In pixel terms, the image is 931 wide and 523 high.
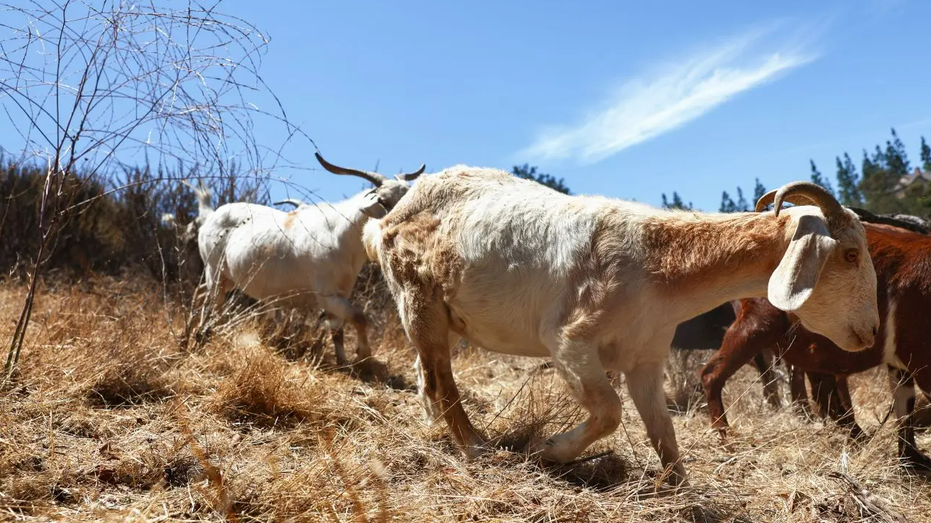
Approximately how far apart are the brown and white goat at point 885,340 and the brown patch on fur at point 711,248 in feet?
4.26

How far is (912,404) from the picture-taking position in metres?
5.21

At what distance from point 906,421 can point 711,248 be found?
277cm

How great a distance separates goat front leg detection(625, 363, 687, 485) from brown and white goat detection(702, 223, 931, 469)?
87 cm

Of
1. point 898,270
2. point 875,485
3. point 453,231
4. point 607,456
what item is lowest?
point 875,485

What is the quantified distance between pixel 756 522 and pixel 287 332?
4932 mm

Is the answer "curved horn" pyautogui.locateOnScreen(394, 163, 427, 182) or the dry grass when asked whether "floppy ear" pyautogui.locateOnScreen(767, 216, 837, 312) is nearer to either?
the dry grass

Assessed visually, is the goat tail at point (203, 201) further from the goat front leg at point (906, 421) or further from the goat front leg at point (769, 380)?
the goat front leg at point (906, 421)

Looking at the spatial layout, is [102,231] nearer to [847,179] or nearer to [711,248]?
[711,248]

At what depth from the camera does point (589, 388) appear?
11.5 feet

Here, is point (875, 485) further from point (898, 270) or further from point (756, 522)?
point (898, 270)

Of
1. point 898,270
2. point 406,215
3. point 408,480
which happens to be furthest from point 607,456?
point 898,270

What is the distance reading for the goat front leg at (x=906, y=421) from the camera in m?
4.80

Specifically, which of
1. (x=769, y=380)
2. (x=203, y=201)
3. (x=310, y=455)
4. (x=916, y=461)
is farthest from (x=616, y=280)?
(x=203, y=201)

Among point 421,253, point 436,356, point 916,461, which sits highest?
point 421,253
